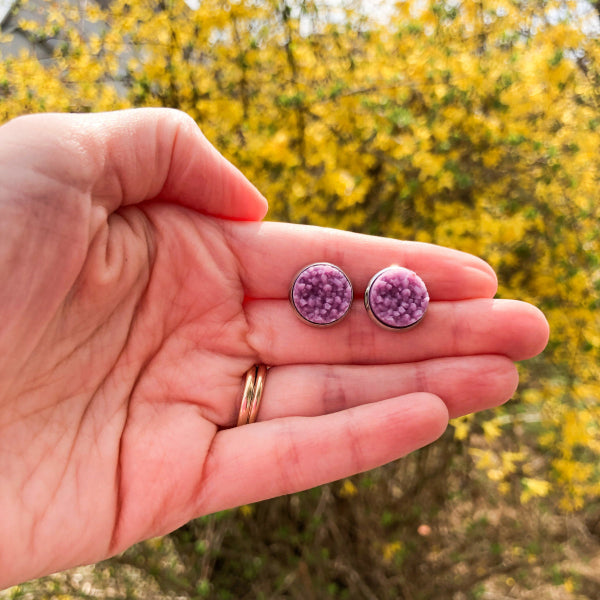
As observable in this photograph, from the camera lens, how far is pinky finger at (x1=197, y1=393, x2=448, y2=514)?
178cm

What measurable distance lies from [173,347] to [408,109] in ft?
5.68

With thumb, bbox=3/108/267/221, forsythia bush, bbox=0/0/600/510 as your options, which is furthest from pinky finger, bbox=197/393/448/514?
forsythia bush, bbox=0/0/600/510

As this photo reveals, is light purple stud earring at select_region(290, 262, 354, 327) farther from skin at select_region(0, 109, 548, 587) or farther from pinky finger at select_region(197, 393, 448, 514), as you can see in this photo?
pinky finger at select_region(197, 393, 448, 514)

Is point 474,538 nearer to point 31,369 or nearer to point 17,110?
point 31,369

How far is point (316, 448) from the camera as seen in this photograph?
1810 millimetres

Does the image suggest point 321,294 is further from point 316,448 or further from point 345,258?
point 316,448

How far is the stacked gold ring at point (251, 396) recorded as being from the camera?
1971mm

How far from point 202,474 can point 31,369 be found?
66 cm

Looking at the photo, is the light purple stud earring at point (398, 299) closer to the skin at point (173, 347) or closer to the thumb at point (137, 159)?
the skin at point (173, 347)

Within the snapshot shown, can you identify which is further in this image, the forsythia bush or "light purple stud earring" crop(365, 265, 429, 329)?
the forsythia bush

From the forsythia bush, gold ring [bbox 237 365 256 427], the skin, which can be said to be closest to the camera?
the skin

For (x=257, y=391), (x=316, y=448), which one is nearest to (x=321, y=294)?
(x=257, y=391)

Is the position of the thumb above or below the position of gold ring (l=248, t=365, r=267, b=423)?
above

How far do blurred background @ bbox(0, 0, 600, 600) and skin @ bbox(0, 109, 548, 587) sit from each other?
0.65 meters
